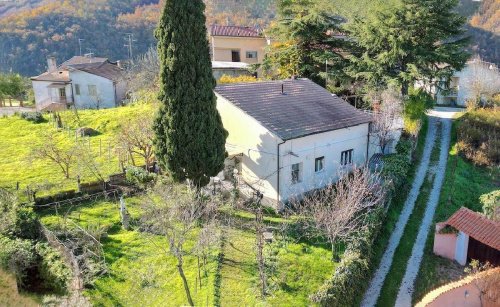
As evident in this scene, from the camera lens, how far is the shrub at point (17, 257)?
52.5 feet

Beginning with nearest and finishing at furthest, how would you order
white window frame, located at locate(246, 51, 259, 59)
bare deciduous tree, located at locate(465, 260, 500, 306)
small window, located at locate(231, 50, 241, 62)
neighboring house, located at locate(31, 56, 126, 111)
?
1. bare deciduous tree, located at locate(465, 260, 500, 306)
2. neighboring house, located at locate(31, 56, 126, 111)
3. small window, located at locate(231, 50, 241, 62)
4. white window frame, located at locate(246, 51, 259, 59)

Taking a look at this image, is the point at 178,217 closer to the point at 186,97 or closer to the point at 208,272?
the point at 208,272

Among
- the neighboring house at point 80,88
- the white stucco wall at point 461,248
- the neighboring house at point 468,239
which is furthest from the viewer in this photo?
the neighboring house at point 80,88

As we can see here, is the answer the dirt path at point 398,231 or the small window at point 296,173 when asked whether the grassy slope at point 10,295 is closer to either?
the dirt path at point 398,231

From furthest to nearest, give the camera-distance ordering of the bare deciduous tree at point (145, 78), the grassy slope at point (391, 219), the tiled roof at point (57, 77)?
the tiled roof at point (57, 77), the bare deciduous tree at point (145, 78), the grassy slope at point (391, 219)

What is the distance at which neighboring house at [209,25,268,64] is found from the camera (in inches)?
1997

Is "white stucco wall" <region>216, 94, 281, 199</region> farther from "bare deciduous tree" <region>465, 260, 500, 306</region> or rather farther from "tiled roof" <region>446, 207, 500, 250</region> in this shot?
"bare deciduous tree" <region>465, 260, 500, 306</region>

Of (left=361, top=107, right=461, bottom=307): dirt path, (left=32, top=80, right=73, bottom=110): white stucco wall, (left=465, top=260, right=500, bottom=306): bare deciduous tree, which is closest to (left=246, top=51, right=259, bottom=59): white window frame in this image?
(left=32, top=80, right=73, bottom=110): white stucco wall

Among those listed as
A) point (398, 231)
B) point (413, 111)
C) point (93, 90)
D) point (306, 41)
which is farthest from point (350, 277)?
point (93, 90)

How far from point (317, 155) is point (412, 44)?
51.6ft

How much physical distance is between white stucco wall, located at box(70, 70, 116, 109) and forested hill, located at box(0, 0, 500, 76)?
88.4 feet

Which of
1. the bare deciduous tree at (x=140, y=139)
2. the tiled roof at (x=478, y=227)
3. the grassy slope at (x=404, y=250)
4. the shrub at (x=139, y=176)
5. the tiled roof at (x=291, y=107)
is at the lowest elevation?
the grassy slope at (x=404, y=250)

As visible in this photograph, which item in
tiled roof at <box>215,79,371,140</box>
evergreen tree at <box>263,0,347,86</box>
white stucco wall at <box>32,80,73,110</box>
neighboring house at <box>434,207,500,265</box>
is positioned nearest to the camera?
neighboring house at <box>434,207,500,265</box>

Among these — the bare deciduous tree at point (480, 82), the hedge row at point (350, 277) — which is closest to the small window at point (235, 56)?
the bare deciduous tree at point (480, 82)
